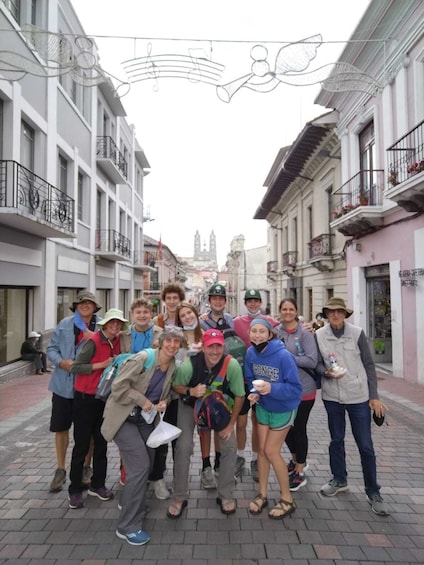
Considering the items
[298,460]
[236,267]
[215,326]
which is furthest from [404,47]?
[236,267]

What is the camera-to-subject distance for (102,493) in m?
3.59

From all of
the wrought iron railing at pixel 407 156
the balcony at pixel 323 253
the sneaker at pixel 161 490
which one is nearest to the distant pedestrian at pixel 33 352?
the sneaker at pixel 161 490

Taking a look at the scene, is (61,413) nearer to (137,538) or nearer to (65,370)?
(65,370)

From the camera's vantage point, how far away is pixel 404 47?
8.87 metres

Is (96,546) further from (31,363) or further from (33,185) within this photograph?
(33,185)

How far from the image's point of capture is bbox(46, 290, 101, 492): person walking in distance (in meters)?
3.67

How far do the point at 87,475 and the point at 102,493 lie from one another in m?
0.37

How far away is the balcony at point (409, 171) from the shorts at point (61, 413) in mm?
7576

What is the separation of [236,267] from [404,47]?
125 feet

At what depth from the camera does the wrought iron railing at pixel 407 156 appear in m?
8.16

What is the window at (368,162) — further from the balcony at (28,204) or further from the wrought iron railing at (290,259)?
the balcony at (28,204)

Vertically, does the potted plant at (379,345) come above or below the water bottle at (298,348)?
below

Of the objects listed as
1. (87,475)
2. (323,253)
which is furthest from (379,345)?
(87,475)

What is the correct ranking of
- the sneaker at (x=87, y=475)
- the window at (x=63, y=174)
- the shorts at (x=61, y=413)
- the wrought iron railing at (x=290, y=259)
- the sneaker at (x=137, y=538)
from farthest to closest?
1. the wrought iron railing at (x=290, y=259)
2. the window at (x=63, y=174)
3. the sneaker at (x=87, y=475)
4. the shorts at (x=61, y=413)
5. the sneaker at (x=137, y=538)
